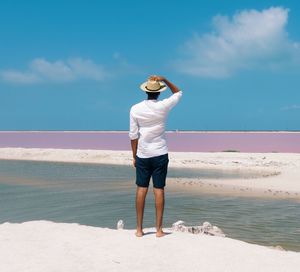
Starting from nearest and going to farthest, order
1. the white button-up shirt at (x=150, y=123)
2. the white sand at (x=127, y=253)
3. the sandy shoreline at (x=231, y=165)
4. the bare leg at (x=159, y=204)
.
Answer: the white sand at (x=127, y=253), the white button-up shirt at (x=150, y=123), the bare leg at (x=159, y=204), the sandy shoreline at (x=231, y=165)

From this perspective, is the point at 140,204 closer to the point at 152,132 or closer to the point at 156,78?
the point at 152,132

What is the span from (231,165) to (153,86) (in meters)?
23.3

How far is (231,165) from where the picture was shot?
97.3ft

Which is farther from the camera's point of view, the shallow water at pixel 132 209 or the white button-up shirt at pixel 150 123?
the shallow water at pixel 132 209

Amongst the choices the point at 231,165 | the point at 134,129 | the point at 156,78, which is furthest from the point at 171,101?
the point at 231,165

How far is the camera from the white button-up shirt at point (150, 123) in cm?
704

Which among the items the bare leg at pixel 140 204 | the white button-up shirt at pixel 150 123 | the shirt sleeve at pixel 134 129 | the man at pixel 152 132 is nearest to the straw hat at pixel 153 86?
the man at pixel 152 132

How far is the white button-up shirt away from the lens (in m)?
7.04

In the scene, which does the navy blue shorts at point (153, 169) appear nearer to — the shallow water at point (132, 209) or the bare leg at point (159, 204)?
the bare leg at point (159, 204)

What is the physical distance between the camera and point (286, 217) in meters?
12.5

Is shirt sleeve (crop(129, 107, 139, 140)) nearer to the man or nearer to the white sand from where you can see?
the man

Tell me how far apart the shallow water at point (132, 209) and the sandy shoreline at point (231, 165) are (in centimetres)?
192

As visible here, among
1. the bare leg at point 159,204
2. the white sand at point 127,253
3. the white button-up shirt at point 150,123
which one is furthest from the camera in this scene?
the bare leg at point 159,204

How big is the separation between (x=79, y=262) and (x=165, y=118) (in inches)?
95.4
